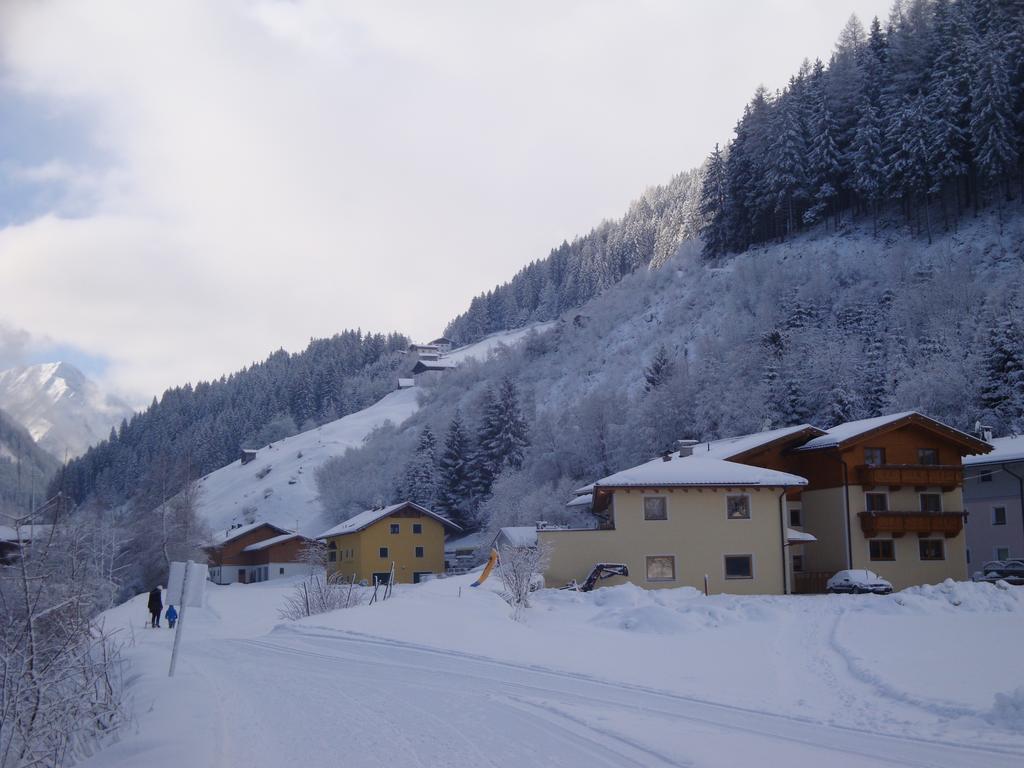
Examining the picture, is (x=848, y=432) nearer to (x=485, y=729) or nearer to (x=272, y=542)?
(x=485, y=729)

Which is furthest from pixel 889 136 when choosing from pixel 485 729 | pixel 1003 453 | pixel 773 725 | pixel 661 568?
pixel 485 729

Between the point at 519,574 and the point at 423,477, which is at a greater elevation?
the point at 423,477

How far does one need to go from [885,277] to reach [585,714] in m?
70.0

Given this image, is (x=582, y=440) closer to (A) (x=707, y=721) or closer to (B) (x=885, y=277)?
(B) (x=885, y=277)

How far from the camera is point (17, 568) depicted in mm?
9797

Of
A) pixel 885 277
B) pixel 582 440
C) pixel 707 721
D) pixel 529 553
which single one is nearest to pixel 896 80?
pixel 885 277

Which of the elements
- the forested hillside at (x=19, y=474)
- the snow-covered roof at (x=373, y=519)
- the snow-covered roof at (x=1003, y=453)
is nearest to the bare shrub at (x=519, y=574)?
the forested hillside at (x=19, y=474)

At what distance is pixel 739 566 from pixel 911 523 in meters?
9.12

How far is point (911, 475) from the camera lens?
40875 millimetres

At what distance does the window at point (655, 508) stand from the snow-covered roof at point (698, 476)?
Result: 0.80 m

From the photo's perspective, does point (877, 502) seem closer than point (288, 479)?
Yes

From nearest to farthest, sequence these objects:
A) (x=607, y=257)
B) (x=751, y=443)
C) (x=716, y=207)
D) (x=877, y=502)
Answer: (x=877, y=502) → (x=751, y=443) → (x=716, y=207) → (x=607, y=257)

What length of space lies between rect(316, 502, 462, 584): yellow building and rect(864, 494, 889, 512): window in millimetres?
36642

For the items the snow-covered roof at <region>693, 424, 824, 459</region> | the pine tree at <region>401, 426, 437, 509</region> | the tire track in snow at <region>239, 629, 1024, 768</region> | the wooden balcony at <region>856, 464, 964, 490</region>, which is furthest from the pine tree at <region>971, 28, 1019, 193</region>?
the tire track in snow at <region>239, 629, 1024, 768</region>
